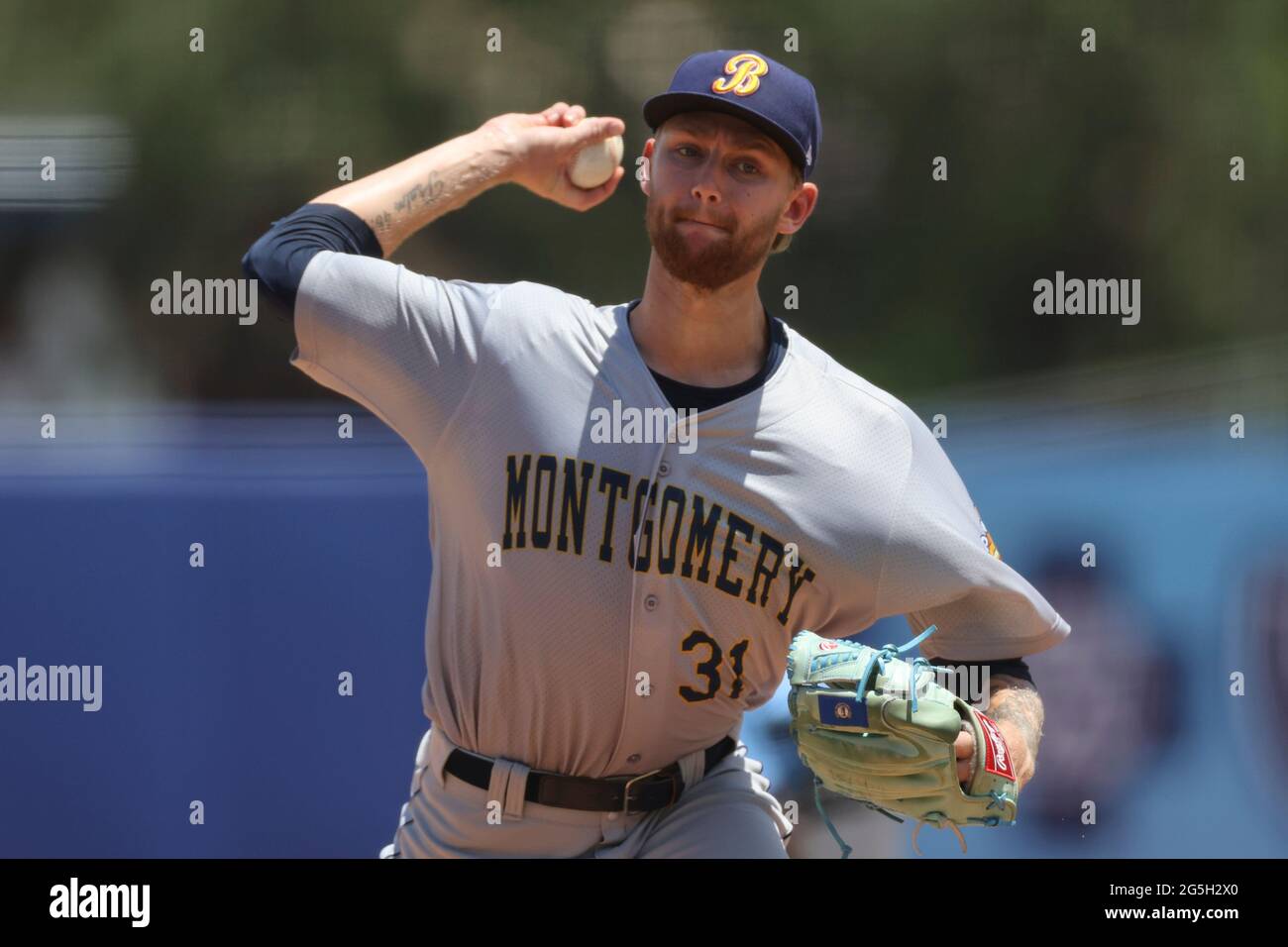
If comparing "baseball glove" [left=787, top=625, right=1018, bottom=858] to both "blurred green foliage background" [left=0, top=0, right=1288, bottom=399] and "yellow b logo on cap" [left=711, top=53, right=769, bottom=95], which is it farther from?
"blurred green foliage background" [left=0, top=0, right=1288, bottom=399]

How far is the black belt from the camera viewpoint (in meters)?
2.43

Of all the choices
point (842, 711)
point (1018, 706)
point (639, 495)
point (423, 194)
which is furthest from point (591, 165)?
point (1018, 706)

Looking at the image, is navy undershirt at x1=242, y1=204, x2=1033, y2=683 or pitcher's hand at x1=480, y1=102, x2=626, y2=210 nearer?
navy undershirt at x1=242, y1=204, x2=1033, y2=683

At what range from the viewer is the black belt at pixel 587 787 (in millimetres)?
2426

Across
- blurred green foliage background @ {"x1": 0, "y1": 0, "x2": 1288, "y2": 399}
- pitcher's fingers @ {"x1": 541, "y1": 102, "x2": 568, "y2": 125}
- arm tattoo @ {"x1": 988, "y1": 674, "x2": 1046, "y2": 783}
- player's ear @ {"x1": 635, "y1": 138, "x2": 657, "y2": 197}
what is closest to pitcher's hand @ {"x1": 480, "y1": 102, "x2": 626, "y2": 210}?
pitcher's fingers @ {"x1": 541, "y1": 102, "x2": 568, "y2": 125}

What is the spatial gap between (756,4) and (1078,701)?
201cm

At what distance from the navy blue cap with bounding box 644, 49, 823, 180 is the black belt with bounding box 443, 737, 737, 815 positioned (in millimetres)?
1039

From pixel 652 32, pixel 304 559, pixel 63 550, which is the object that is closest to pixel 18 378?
pixel 63 550

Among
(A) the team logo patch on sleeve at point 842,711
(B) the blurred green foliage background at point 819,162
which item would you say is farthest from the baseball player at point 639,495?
(B) the blurred green foliage background at point 819,162

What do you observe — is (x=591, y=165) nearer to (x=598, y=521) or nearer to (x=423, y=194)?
(x=423, y=194)

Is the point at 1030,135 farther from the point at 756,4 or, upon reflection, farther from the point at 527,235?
the point at 527,235

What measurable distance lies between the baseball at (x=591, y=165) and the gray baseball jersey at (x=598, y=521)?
29 cm

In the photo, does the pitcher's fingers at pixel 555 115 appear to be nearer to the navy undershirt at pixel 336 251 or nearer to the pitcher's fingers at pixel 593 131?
the pitcher's fingers at pixel 593 131

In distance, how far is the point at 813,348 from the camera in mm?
2672
